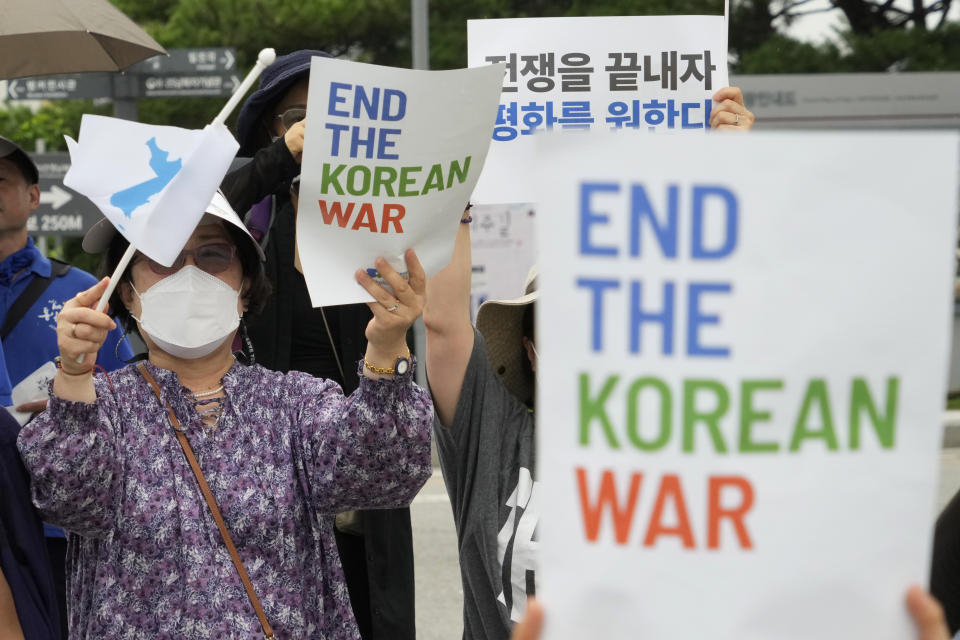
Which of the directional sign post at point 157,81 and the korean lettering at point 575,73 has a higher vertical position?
the directional sign post at point 157,81

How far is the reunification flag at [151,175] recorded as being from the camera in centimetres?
219

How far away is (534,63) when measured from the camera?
127 inches

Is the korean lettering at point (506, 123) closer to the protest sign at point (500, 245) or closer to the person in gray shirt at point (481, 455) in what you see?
the person in gray shirt at point (481, 455)

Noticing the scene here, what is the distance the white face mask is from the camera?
238 centimetres

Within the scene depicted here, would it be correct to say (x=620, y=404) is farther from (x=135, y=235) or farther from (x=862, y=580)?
(x=135, y=235)

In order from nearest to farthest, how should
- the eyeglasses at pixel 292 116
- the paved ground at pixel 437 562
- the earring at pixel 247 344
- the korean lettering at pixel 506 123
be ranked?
the earring at pixel 247 344 < the korean lettering at pixel 506 123 < the eyeglasses at pixel 292 116 < the paved ground at pixel 437 562

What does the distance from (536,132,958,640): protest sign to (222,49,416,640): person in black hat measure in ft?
6.07

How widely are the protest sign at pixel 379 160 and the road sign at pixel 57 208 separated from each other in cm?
611

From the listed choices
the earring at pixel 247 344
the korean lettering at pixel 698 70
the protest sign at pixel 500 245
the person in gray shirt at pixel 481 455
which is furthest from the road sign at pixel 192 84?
the person in gray shirt at pixel 481 455

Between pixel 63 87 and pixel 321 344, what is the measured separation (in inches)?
205

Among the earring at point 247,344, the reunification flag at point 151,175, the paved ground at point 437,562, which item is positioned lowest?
the paved ground at point 437,562

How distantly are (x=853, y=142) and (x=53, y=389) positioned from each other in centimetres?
138

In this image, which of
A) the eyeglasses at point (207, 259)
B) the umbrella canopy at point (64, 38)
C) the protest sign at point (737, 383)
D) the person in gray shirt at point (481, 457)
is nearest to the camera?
the protest sign at point (737, 383)

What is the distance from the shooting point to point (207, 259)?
2477 mm
